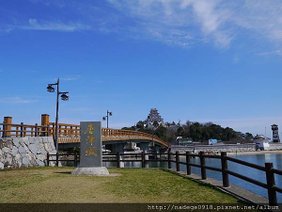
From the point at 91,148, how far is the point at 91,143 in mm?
271

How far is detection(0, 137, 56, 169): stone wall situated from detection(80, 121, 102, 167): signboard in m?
8.73

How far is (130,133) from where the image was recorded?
5888 cm

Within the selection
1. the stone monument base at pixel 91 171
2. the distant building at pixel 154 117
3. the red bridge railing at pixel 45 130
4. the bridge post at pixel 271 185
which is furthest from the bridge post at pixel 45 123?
the distant building at pixel 154 117

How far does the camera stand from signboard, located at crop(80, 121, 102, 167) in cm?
1672

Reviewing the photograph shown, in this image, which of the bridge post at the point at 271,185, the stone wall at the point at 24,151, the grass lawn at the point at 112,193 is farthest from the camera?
the stone wall at the point at 24,151

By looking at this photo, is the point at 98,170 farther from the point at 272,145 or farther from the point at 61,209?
the point at 272,145

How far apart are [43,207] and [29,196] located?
1.70 metres

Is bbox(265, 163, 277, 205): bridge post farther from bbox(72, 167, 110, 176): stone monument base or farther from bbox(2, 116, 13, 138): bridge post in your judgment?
bbox(2, 116, 13, 138): bridge post

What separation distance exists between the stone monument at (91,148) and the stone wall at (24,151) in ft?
28.6

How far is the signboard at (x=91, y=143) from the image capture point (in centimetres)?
1672

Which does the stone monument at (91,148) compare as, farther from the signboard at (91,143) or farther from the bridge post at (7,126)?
the bridge post at (7,126)

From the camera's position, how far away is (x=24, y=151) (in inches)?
975

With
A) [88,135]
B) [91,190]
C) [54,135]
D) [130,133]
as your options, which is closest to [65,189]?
[91,190]

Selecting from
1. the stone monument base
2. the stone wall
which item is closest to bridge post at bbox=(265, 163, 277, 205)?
the stone monument base
